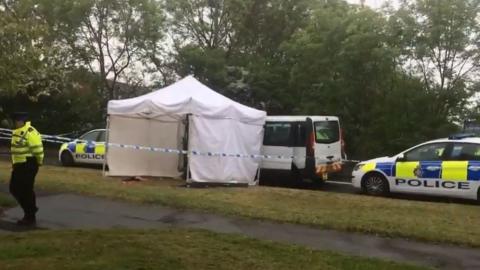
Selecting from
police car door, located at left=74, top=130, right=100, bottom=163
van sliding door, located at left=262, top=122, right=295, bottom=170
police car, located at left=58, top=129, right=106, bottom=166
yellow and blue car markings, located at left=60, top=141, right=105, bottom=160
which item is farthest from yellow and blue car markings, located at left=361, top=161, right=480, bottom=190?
police car door, located at left=74, top=130, right=100, bottom=163

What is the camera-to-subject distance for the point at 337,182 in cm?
1636

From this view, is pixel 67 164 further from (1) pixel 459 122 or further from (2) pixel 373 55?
(1) pixel 459 122

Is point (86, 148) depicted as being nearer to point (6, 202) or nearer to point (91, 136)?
point (91, 136)

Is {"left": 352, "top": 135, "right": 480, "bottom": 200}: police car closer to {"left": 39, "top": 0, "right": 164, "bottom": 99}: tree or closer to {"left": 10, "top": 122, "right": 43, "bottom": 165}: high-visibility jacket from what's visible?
{"left": 10, "top": 122, "right": 43, "bottom": 165}: high-visibility jacket

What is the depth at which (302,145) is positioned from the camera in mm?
14773

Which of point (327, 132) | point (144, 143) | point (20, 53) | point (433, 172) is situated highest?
point (20, 53)

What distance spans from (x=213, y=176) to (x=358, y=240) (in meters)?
5.95

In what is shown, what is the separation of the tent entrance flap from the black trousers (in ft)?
20.7

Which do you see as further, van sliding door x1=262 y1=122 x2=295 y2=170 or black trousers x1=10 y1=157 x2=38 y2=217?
van sliding door x1=262 y1=122 x2=295 y2=170

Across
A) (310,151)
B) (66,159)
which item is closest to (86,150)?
(66,159)

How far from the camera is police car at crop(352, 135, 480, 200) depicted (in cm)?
1166

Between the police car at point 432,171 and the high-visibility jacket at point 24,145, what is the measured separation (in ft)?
24.2

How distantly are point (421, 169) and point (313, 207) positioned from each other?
3037mm

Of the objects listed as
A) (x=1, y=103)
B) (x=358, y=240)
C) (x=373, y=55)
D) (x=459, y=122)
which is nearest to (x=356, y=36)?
(x=373, y=55)
